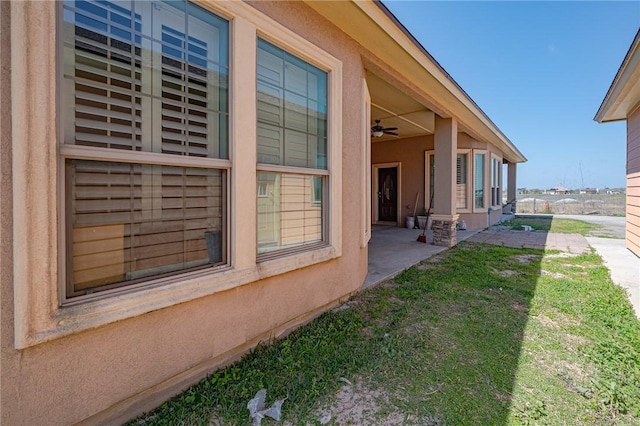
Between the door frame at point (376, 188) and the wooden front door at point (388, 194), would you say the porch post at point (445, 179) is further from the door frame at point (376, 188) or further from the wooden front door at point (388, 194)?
the wooden front door at point (388, 194)

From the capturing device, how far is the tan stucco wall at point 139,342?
1343mm

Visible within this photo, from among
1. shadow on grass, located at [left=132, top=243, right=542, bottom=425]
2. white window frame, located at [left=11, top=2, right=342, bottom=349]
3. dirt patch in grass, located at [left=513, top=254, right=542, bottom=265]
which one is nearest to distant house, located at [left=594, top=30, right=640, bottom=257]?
dirt patch in grass, located at [left=513, top=254, right=542, bottom=265]

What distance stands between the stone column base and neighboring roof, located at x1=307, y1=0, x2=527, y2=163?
2400 millimetres

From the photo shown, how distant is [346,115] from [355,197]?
0.99 meters

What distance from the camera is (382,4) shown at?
304cm

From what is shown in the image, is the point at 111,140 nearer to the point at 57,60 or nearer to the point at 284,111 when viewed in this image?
the point at 57,60

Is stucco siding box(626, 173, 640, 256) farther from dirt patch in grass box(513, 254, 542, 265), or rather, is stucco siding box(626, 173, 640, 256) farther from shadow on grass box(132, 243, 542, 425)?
shadow on grass box(132, 243, 542, 425)

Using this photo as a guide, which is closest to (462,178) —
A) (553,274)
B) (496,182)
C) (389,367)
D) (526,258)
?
(496,182)

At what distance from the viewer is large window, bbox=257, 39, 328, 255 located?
259 cm

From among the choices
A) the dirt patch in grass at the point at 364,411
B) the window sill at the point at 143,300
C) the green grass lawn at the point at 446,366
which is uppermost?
the window sill at the point at 143,300

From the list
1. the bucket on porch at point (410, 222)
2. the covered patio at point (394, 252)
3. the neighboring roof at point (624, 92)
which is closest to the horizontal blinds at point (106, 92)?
the covered patio at point (394, 252)

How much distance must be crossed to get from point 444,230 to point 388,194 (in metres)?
4.43

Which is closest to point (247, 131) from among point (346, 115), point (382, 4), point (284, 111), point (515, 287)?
point (284, 111)

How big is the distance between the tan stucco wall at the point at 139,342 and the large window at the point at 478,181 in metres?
8.43
